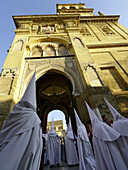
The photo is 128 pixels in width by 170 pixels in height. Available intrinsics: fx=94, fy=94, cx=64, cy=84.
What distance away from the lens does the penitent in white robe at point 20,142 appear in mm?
1000

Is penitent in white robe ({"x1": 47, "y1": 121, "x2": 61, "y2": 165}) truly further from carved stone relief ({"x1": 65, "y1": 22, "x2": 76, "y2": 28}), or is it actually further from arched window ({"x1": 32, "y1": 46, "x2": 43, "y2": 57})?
carved stone relief ({"x1": 65, "y1": 22, "x2": 76, "y2": 28})

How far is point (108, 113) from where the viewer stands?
4031mm

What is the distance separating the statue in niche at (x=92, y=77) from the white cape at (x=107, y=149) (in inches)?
126

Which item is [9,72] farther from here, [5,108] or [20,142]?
[20,142]

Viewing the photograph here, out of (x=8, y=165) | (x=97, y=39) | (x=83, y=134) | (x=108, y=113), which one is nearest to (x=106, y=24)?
(x=97, y=39)

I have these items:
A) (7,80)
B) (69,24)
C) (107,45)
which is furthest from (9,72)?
(69,24)

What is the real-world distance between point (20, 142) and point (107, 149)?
63.4 inches

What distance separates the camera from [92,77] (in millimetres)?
5301

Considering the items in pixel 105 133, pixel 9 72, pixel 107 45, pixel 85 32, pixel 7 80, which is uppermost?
pixel 85 32

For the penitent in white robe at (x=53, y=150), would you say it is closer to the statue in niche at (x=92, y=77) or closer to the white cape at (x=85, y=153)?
the white cape at (x=85, y=153)

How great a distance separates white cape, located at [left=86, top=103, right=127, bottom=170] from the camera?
66.4 inches

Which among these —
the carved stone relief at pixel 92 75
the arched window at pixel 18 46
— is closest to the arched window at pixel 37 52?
the arched window at pixel 18 46

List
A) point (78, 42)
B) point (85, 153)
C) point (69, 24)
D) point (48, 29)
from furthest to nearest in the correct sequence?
point (69, 24), point (48, 29), point (78, 42), point (85, 153)

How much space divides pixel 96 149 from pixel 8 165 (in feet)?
5.81
